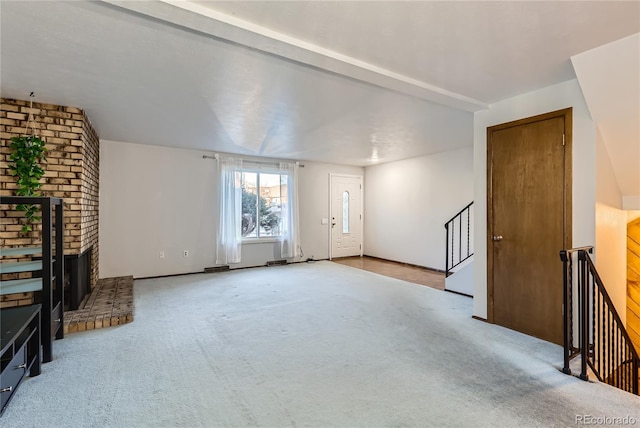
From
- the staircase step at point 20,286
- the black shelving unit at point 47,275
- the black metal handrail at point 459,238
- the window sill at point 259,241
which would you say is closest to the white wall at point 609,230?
the black metal handrail at point 459,238

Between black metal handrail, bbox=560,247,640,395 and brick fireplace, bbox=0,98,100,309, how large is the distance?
4705mm

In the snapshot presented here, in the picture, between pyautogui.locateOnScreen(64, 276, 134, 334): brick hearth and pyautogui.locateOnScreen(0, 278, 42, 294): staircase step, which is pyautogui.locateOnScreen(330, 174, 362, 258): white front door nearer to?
pyautogui.locateOnScreen(64, 276, 134, 334): brick hearth

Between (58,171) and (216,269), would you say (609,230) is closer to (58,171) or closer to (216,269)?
(58,171)

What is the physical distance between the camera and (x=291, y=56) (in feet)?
7.45

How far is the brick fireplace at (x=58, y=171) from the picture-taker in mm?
3314

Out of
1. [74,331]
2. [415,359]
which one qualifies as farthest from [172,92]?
[415,359]

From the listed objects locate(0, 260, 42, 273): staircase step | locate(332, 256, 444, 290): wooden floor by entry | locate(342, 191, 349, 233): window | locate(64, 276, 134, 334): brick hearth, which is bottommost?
locate(332, 256, 444, 290): wooden floor by entry

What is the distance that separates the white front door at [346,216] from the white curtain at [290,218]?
112cm

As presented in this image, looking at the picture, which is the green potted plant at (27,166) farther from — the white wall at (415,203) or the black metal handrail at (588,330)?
the white wall at (415,203)

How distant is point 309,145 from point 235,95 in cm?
245

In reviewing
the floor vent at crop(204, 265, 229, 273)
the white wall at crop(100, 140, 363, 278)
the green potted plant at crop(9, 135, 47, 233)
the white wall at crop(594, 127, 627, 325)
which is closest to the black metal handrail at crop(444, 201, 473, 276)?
the white wall at crop(594, 127, 627, 325)

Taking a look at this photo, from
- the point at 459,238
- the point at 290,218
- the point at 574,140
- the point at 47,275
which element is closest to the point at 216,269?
the point at 290,218

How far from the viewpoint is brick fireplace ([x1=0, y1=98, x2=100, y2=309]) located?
3314 mm

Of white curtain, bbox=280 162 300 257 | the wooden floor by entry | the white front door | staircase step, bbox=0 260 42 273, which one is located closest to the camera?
staircase step, bbox=0 260 42 273
